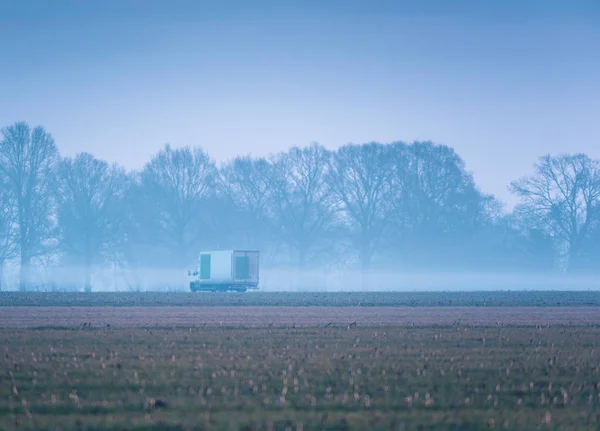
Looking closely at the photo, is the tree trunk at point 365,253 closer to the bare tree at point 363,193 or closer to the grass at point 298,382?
the bare tree at point 363,193

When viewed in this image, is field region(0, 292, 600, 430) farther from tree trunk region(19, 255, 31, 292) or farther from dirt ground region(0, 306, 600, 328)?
tree trunk region(19, 255, 31, 292)

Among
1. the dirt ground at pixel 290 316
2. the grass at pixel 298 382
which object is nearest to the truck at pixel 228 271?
the dirt ground at pixel 290 316

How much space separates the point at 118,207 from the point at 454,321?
203 feet

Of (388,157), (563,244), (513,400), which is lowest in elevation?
(513,400)

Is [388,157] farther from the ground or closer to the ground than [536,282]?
farther from the ground

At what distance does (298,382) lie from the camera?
15258mm

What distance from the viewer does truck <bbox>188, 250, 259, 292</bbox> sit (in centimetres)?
6769

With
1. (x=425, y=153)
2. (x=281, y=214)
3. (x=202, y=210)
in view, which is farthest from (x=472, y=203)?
(x=202, y=210)

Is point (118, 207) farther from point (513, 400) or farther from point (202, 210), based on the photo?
point (513, 400)

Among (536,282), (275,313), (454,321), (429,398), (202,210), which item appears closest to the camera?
(429,398)

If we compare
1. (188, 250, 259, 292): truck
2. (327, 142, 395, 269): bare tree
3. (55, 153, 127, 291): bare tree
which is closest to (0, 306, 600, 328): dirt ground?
(188, 250, 259, 292): truck

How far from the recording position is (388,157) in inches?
3585

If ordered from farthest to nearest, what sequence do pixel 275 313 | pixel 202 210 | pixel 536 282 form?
pixel 536 282
pixel 202 210
pixel 275 313

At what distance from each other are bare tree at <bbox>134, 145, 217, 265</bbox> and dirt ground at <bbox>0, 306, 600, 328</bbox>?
44615mm
